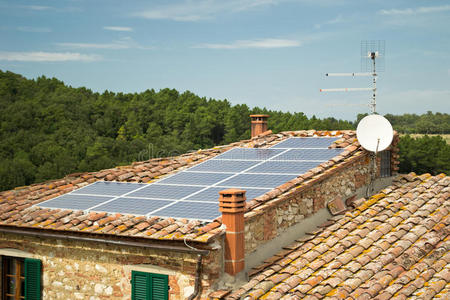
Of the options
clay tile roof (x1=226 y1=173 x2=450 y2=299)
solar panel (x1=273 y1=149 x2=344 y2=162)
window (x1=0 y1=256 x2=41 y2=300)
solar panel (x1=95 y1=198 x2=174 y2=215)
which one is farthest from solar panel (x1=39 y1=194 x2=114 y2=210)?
solar panel (x1=273 y1=149 x2=344 y2=162)

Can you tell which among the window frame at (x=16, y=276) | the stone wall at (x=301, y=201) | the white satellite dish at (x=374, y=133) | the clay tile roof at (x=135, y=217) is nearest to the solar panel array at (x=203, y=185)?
the clay tile roof at (x=135, y=217)

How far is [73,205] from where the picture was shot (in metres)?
12.7

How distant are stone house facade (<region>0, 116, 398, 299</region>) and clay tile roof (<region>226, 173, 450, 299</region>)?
1.63 feet

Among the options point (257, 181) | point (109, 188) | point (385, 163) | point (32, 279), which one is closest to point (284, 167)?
point (257, 181)

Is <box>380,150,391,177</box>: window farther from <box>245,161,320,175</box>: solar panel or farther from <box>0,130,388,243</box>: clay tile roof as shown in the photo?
<box>245,161,320,175</box>: solar panel

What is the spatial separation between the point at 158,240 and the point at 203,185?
3.03m

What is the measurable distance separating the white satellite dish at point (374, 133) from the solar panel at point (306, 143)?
1.36 metres

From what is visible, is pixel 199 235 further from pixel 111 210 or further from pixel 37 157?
pixel 37 157

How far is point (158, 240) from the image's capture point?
10.1m

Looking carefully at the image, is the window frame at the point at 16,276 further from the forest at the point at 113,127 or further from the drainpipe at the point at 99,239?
the forest at the point at 113,127

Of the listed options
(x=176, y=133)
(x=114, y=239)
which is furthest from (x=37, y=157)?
(x=114, y=239)

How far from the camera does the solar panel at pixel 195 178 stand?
13266 mm

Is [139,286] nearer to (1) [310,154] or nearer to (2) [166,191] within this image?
A: (2) [166,191]

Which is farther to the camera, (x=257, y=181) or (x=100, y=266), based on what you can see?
(x=257, y=181)
